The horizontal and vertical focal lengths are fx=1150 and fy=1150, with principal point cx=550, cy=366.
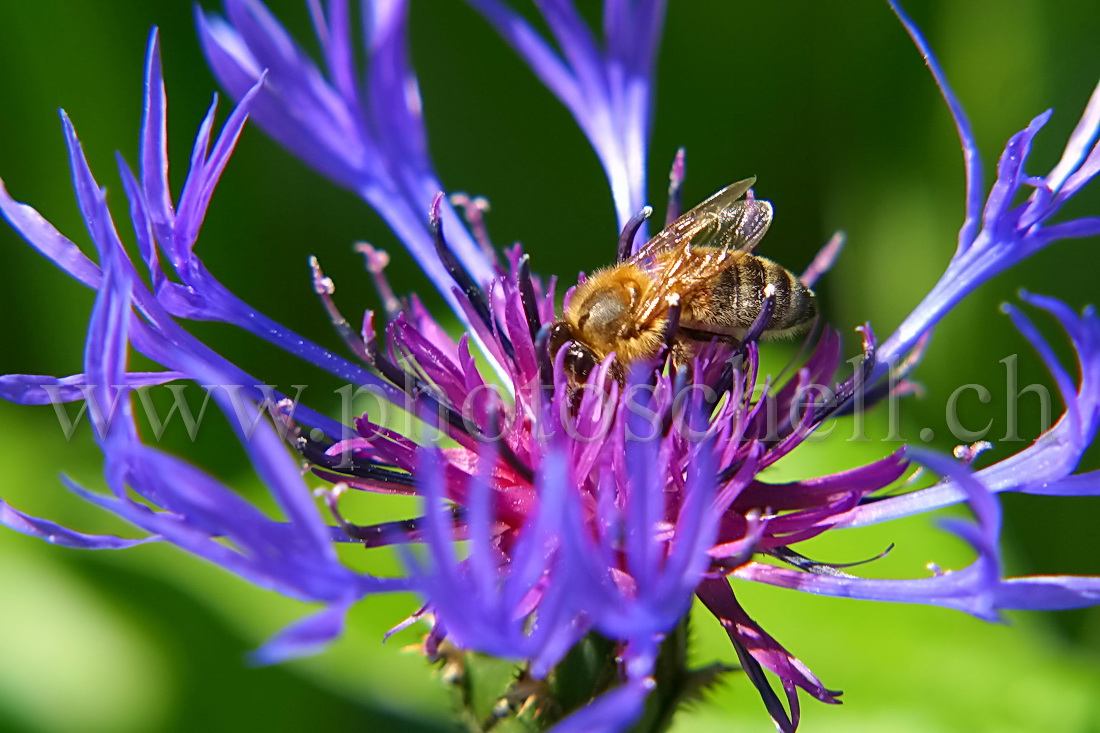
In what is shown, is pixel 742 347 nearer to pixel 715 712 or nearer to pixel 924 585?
pixel 924 585

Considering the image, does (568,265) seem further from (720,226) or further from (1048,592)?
(1048,592)

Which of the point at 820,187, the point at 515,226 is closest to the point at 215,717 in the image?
the point at 515,226

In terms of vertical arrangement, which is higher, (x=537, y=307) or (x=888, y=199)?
(x=537, y=307)

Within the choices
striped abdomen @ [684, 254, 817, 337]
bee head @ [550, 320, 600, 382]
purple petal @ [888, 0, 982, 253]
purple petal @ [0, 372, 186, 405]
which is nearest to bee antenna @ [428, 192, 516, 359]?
bee head @ [550, 320, 600, 382]

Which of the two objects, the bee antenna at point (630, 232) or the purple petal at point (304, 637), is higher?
the bee antenna at point (630, 232)

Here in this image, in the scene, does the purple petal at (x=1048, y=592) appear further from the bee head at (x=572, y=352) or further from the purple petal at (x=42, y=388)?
the purple petal at (x=42, y=388)

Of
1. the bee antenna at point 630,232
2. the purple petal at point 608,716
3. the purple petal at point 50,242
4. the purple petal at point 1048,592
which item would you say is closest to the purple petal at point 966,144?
the bee antenna at point 630,232

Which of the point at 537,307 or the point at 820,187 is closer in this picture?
the point at 537,307
